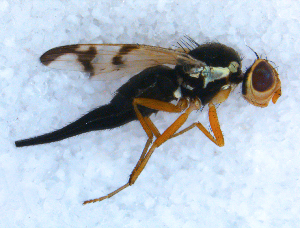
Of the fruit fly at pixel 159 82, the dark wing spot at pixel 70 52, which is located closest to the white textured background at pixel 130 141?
the fruit fly at pixel 159 82

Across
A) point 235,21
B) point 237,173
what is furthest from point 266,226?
point 235,21

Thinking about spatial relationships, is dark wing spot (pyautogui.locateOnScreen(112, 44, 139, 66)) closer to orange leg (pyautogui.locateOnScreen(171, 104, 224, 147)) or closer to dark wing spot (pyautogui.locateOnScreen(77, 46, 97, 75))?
dark wing spot (pyautogui.locateOnScreen(77, 46, 97, 75))

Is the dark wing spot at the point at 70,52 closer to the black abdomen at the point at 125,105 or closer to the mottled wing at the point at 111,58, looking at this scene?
the mottled wing at the point at 111,58

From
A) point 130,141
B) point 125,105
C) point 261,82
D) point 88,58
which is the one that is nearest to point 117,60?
point 88,58

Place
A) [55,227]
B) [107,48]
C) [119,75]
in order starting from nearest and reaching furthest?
[107,48], [119,75], [55,227]

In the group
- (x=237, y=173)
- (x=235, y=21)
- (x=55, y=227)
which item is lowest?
(x=55, y=227)

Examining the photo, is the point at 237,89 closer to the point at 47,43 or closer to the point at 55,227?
the point at 47,43
